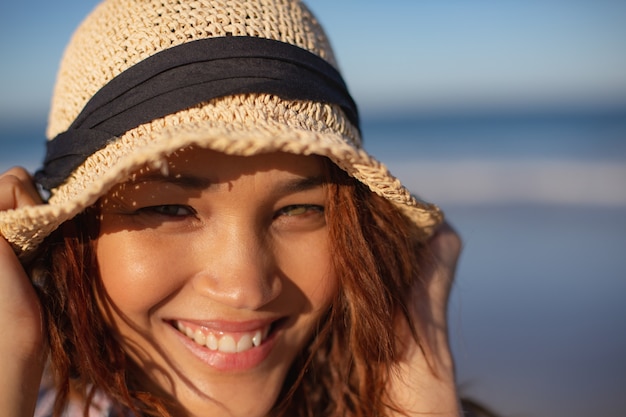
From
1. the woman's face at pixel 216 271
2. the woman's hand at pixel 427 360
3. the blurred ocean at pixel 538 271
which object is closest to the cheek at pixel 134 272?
the woman's face at pixel 216 271

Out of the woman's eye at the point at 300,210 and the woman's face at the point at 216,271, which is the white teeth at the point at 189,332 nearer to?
the woman's face at the point at 216,271

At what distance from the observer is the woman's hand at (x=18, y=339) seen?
1730 mm

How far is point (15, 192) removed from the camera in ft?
6.55

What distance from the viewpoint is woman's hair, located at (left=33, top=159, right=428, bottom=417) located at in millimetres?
1893

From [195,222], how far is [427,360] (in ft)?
3.14

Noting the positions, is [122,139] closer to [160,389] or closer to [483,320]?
[160,389]

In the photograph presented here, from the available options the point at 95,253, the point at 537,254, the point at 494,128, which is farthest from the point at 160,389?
the point at 494,128

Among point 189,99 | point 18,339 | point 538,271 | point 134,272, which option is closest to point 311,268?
point 134,272

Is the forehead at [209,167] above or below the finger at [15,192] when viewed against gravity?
above

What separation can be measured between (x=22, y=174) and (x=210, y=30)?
79 cm

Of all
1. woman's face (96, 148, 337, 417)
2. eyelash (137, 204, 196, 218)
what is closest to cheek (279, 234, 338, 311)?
woman's face (96, 148, 337, 417)

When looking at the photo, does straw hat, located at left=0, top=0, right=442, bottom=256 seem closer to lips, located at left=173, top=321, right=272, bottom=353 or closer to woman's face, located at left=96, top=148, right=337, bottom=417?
woman's face, located at left=96, top=148, right=337, bottom=417

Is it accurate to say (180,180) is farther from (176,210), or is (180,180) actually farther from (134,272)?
(134,272)

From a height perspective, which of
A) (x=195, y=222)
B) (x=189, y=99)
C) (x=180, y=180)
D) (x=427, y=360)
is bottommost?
(x=427, y=360)
